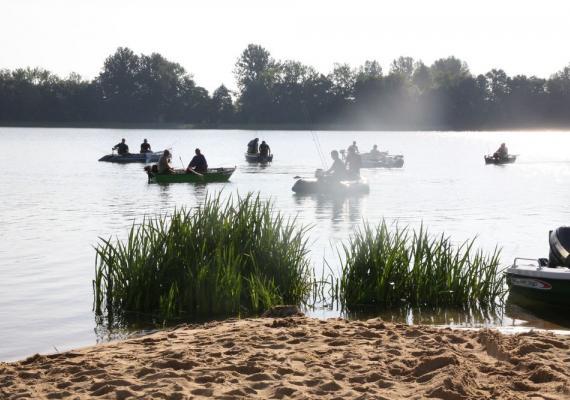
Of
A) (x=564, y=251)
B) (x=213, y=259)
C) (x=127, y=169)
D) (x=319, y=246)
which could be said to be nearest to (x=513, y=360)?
(x=213, y=259)

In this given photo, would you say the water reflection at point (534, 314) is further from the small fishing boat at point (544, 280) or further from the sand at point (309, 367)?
the sand at point (309, 367)

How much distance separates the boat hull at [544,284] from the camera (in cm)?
1088

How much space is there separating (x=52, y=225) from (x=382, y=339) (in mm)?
15497

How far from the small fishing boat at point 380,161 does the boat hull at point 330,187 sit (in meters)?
17.5

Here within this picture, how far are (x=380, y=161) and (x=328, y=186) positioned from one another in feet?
67.4

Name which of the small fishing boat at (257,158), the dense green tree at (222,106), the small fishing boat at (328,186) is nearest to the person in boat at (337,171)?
the small fishing boat at (328,186)

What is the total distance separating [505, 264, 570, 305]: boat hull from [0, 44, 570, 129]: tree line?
381ft

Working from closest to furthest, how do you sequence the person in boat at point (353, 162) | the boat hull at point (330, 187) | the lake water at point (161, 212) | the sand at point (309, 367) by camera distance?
the sand at point (309, 367)
the lake water at point (161, 212)
the boat hull at point (330, 187)
the person in boat at point (353, 162)

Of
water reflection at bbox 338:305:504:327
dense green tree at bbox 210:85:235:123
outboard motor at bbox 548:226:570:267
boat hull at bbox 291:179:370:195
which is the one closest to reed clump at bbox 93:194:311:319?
water reflection at bbox 338:305:504:327

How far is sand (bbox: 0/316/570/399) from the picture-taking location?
603 centimetres

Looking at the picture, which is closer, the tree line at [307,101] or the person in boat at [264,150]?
the person in boat at [264,150]

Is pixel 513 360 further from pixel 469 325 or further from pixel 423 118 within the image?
pixel 423 118

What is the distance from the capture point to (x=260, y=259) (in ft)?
35.6

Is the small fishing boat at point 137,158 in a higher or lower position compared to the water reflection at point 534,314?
higher
